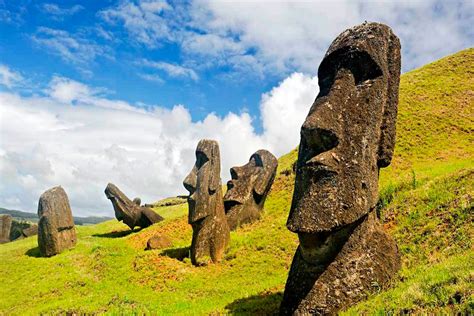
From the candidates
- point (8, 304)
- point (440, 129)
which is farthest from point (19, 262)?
point (440, 129)

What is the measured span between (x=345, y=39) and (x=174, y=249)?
45.8 feet

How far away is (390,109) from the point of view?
895 centimetres

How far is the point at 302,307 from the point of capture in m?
7.79

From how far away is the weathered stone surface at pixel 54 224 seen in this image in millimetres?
21656

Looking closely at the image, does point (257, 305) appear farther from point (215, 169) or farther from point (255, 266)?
point (215, 169)

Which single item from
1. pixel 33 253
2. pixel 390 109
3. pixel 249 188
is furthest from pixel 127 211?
pixel 390 109

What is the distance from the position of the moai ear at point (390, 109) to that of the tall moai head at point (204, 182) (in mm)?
9776

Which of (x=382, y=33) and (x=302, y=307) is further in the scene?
(x=382, y=33)

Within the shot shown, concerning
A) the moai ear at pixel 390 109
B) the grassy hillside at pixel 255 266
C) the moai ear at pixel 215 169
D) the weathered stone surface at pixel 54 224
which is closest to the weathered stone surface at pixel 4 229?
the grassy hillside at pixel 255 266

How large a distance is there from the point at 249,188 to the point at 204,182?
21.6 ft

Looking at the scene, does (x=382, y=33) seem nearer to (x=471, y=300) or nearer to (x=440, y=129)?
(x=471, y=300)

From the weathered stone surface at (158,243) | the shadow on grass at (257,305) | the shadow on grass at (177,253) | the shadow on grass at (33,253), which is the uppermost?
the weathered stone surface at (158,243)

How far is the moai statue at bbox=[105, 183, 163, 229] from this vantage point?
28016 mm

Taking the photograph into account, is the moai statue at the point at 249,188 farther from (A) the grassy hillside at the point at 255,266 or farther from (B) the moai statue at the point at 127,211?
(B) the moai statue at the point at 127,211
